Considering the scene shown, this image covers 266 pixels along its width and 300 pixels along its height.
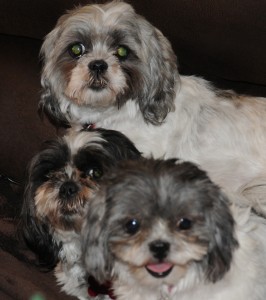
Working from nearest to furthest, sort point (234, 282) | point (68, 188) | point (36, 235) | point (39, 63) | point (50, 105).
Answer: point (234, 282), point (68, 188), point (36, 235), point (50, 105), point (39, 63)

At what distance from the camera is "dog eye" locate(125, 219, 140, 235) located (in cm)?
250

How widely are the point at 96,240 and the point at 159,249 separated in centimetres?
27

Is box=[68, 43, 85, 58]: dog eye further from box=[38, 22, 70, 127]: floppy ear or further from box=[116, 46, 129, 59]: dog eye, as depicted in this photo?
box=[116, 46, 129, 59]: dog eye

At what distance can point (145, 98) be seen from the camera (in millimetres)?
3639

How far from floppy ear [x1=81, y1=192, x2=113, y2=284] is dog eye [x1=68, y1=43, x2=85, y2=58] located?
1.25 m

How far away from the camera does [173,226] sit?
249 cm

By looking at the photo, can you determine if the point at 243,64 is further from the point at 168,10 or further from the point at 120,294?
the point at 120,294

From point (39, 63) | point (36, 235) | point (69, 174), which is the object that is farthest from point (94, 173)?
point (39, 63)

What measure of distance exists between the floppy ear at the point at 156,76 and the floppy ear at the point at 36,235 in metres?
0.83

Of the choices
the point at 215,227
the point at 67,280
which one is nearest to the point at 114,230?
the point at 215,227

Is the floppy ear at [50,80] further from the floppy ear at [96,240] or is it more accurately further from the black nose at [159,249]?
the black nose at [159,249]

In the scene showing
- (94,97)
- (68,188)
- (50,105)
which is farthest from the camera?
(50,105)

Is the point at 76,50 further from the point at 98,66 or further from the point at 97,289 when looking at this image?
the point at 97,289

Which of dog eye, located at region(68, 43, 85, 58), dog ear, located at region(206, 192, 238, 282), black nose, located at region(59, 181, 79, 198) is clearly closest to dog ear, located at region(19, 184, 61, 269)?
black nose, located at region(59, 181, 79, 198)
